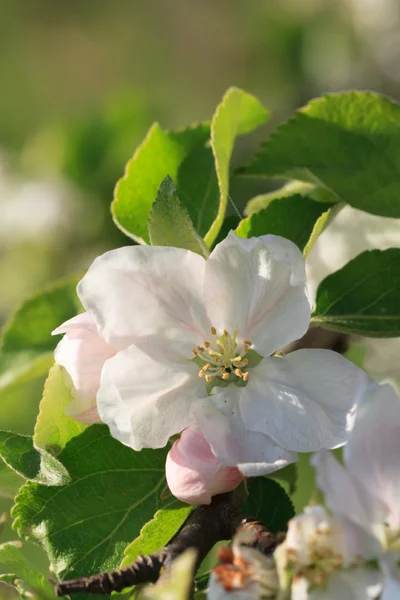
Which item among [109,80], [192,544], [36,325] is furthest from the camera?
[109,80]

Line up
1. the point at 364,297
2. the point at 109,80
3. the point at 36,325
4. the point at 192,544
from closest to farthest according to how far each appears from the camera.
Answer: the point at 192,544, the point at 364,297, the point at 36,325, the point at 109,80

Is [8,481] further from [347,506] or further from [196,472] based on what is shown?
[347,506]

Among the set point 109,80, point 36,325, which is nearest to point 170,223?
point 36,325

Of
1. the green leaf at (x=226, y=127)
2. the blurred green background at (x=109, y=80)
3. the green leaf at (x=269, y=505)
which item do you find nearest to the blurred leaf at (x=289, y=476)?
the green leaf at (x=269, y=505)

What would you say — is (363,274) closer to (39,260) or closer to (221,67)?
(39,260)

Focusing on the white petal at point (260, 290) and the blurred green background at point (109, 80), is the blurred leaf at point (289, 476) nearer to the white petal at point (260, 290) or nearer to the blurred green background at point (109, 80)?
the white petal at point (260, 290)

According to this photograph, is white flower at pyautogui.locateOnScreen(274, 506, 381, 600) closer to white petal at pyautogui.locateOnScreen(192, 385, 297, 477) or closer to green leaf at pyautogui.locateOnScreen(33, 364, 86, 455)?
white petal at pyautogui.locateOnScreen(192, 385, 297, 477)
